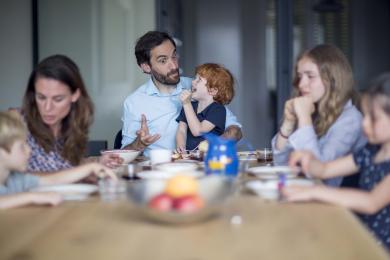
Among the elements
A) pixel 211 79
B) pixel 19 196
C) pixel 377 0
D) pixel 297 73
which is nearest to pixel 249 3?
pixel 377 0

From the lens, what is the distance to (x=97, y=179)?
182cm

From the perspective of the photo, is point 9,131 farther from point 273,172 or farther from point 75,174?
point 273,172

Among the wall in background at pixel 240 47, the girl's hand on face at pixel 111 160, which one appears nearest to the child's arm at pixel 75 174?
the girl's hand on face at pixel 111 160

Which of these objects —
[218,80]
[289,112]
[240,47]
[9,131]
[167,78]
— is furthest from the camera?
[240,47]

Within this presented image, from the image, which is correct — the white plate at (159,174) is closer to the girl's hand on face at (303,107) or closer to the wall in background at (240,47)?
the girl's hand on face at (303,107)

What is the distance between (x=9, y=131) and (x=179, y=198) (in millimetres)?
683

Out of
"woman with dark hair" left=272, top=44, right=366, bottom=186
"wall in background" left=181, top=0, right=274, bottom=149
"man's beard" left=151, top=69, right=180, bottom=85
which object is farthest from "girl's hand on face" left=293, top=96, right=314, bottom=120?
"wall in background" left=181, top=0, right=274, bottom=149

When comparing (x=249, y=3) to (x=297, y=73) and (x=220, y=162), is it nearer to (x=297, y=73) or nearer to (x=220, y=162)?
(x=297, y=73)

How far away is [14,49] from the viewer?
4250 mm

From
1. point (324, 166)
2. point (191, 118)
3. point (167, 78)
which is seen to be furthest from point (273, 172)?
point (167, 78)

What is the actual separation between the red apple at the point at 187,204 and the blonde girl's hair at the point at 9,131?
666mm

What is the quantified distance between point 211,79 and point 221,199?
1.85 m

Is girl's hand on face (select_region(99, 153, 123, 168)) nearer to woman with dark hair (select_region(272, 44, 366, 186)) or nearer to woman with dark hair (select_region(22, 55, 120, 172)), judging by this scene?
woman with dark hair (select_region(22, 55, 120, 172))

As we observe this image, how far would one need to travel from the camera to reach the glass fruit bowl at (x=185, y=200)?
3.83 ft
